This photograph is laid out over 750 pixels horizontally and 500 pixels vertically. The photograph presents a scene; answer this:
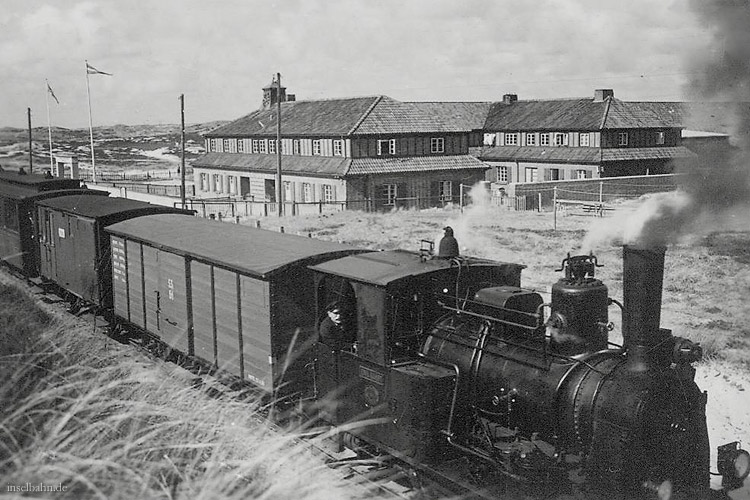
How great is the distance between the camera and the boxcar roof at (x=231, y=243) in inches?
416

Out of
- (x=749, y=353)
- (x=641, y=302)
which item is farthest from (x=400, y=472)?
(x=749, y=353)

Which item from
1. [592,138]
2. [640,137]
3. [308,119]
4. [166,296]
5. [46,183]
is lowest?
[166,296]

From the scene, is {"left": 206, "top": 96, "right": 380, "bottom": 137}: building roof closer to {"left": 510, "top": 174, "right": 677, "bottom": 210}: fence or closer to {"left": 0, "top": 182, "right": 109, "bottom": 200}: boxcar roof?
{"left": 510, "top": 174, "right": 677, "bottom": 210}: fence

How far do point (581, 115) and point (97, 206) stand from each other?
116ft

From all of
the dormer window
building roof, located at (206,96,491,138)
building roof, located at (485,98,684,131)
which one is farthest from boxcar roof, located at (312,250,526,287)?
building roof, located at (485,98,684,131)

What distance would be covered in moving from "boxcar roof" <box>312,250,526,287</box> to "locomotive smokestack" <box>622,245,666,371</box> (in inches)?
97.2

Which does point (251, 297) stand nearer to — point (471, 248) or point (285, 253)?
point (285, 253)

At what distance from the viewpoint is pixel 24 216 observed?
21531mm

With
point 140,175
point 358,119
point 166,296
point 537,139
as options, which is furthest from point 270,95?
point 166,296

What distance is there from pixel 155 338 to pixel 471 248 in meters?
12.1

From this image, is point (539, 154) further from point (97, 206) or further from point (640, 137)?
point (97, 206)

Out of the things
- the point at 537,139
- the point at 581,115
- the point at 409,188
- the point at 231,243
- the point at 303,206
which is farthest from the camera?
the point at 537,139

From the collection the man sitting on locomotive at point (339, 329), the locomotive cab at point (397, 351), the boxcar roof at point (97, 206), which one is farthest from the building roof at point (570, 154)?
the man sitting on locomotive at point (339, 329)

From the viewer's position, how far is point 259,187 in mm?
45781
